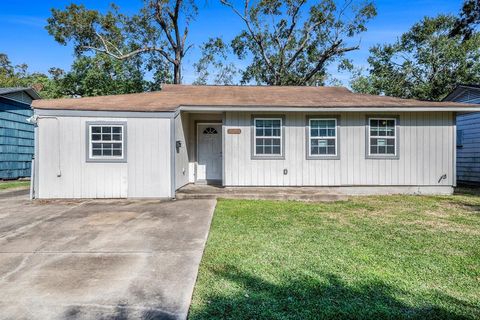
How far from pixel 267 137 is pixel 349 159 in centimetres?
250

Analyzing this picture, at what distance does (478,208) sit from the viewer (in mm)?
7504

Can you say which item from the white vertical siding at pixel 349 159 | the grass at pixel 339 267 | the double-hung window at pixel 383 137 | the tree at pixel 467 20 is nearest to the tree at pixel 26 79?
the white vertical siding at pixel 349 159

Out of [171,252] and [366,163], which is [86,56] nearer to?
[366,163]

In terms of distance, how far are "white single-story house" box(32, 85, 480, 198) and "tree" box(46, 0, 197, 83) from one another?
47.1 ft

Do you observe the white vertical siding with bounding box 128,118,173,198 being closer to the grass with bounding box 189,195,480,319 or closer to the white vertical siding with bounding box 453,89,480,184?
the grass with bounding box 189,195,480,319

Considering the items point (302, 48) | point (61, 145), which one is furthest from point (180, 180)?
point (302, 48)

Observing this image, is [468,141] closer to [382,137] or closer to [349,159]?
[382,137]

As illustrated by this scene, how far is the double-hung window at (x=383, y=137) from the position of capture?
9641 mm

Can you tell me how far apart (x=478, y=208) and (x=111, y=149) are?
9.00 m

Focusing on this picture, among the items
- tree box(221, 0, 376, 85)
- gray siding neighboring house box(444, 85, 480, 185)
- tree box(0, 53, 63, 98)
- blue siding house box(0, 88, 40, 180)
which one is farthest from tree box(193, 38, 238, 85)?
gray siding neighboring house box(444, 85, 480, 185)

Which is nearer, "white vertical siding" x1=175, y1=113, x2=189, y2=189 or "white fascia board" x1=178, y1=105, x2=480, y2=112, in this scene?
"white vertical siding" x1=175, y1=113, x2=189, y2=189

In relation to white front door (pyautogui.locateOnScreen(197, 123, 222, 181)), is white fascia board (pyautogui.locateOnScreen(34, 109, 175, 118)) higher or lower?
higher

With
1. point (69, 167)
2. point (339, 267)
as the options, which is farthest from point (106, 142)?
point (339, 267)

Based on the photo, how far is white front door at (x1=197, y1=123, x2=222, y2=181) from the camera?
10992 mm
